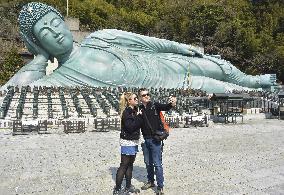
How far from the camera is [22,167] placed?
816cm

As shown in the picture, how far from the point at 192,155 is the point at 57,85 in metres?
12.5

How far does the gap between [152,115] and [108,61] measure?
15.3 metres

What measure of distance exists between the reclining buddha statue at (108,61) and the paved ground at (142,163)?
8.64 meters

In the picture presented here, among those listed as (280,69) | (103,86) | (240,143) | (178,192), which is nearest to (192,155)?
(240,143)

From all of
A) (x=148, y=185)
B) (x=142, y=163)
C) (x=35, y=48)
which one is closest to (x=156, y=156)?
(x=148, y=185)

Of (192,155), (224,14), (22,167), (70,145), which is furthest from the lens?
(224,14)

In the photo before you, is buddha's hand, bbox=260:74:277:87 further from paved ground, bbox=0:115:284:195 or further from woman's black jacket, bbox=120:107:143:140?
woman's black jacket, bbox=120:107:143:140

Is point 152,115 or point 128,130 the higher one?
point 152,115

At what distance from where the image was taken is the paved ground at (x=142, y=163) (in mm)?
6859

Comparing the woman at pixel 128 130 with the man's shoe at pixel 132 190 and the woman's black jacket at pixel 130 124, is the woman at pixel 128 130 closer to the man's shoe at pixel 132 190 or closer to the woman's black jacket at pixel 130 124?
the woman's black jacket at pixel 130 124

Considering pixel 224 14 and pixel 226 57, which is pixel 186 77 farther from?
pixel 224 14

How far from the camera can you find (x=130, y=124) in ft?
20.0

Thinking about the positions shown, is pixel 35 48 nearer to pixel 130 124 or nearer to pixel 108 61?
pixel 108 61

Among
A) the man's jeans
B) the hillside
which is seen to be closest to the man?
the man's jeans
